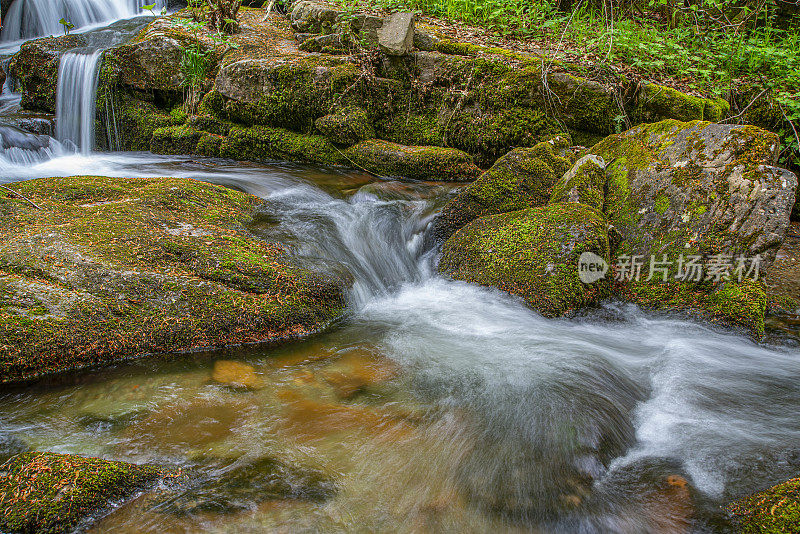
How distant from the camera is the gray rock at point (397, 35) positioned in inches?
298

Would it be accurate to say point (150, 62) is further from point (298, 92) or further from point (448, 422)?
point (448, 422)

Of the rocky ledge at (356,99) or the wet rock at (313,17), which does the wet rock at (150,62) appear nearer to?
the rocky ledge at (356,99)

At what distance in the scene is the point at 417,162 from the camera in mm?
7137

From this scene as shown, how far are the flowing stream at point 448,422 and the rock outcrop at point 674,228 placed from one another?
32 cm

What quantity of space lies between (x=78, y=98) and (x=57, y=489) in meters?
8.49

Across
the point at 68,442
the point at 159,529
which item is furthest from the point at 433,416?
the point at 68,442

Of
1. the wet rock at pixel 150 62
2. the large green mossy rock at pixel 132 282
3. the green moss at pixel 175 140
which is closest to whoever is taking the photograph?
the large green mossy rock at pixel 132 282

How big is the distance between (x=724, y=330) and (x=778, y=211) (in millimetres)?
1205

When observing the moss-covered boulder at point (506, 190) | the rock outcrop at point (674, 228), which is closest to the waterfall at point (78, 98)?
the moss-covered boulder at point (506, 190)

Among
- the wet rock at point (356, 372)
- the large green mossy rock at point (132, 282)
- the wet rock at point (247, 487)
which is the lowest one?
the wet rock at point (247, 487)

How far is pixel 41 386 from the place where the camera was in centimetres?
306

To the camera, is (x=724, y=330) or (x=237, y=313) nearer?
(x=237, y=313)

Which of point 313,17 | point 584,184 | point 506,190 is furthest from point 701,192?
point 313,17

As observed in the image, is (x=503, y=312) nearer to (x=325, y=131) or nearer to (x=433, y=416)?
(x=433, y=416)
